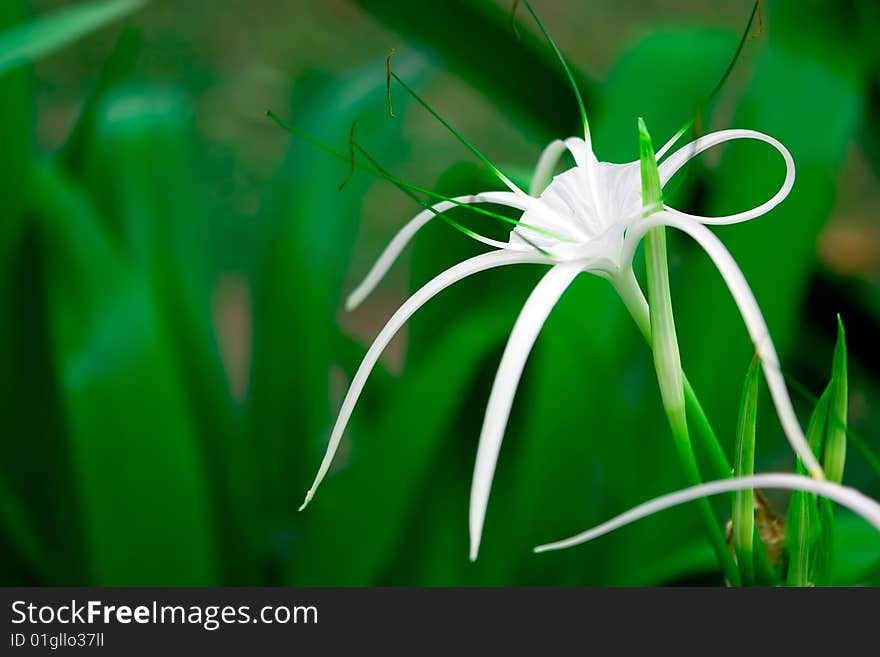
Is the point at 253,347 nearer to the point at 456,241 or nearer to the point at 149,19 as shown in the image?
the point at 456,241

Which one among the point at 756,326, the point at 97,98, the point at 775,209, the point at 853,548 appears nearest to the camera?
the point at 756,326

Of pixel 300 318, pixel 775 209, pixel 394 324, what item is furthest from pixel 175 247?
pixel 394 324

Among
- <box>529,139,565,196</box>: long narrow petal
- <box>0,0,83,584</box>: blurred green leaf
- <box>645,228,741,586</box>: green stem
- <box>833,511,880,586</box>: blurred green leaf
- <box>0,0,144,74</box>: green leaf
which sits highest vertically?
<box>0,0,144,74</box>: green leaf

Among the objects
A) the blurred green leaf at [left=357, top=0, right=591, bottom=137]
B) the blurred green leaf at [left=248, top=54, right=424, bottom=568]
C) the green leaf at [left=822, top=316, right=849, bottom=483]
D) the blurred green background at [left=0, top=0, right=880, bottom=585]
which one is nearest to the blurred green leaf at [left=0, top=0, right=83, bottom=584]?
the blurred green background at [left=0, top=0, right=880, bottom=585]

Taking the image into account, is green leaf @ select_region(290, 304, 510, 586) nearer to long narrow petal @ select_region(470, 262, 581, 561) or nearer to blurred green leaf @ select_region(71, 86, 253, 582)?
blurred green leaf @ select_region(71, 86, 253, 582)

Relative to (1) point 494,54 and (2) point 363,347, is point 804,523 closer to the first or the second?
(2) point 363,347

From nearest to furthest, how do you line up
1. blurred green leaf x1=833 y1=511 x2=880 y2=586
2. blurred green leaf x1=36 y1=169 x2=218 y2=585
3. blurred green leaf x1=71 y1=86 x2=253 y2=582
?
blurred green leaf x1=833 y1=511 x2=880 y2=586
blurred green leaf x1=36 y1=169 x2=218 y2=585
blurred green leaf x1=71 y1=86 x2=253 y2=582
